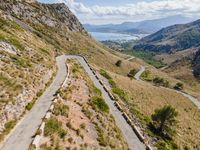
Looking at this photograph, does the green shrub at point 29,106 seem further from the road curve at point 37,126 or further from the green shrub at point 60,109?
→ the green shrub at point 60,109

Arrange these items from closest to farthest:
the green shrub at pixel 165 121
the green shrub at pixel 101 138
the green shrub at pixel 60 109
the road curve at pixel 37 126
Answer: the road curve at pixel 37 126 < the green shrub at pixel 101 138 < the green shrub at pixel 60 109 < the green shrub at pixel 165 121

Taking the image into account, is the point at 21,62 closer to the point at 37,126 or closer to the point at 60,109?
the point at 60,109

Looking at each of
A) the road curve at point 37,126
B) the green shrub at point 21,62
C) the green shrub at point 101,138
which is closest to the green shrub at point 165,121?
the road curve at point 37,126

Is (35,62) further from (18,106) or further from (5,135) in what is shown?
(5,135)

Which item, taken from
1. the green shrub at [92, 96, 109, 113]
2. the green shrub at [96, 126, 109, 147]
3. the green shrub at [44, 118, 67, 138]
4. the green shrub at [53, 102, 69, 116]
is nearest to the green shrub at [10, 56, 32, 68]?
the green shrub at [92, 96, 109, 113]

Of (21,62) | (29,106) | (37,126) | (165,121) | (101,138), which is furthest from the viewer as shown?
(165,121)

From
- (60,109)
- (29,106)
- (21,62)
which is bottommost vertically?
(60,109)

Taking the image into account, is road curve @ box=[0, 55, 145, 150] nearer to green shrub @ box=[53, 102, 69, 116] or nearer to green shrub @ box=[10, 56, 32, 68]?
green shrub @ box=[53, 102, 69, 116]

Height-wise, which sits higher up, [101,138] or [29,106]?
[29,106]

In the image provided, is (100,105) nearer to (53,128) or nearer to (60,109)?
(60,109)

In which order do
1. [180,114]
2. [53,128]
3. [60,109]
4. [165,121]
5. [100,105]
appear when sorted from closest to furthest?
[53,128] < [60,109] < [100,105] < [165,121] < [180,114]

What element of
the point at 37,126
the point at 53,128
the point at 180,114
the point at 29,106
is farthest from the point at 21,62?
the point at 180,114

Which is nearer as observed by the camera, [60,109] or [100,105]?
[60,109]

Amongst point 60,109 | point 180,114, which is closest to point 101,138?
point 60,109
